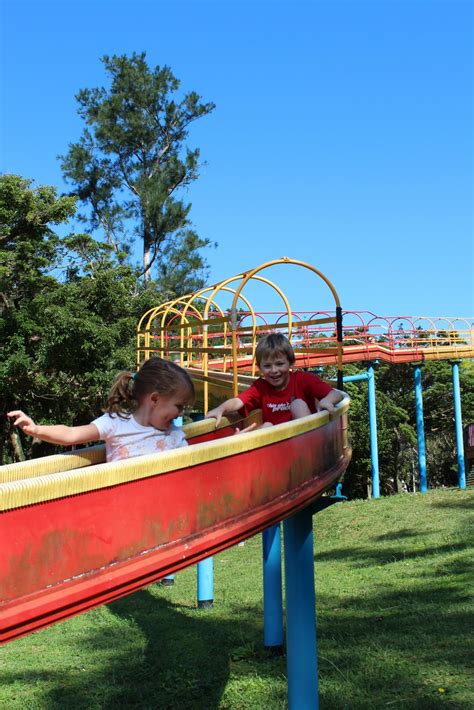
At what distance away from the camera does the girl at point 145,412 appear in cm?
301

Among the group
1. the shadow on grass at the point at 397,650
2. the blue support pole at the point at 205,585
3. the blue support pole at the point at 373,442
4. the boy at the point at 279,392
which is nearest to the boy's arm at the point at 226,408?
the boy at the point at 279,392

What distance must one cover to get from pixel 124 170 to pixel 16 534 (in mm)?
26554

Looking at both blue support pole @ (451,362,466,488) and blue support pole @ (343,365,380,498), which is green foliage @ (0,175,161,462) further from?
blue support pole @ (451,362,466,488)

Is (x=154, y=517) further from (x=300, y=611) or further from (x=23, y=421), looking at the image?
(x=300, y=611)

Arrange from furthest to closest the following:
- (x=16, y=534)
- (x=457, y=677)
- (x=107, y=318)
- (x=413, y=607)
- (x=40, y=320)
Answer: (x=107, y=318)
(x=40, y=320)
(x=413, y=607)
(x=457, y=677)
(x=16, y=534)

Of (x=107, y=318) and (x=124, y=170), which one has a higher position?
(x=124, y=170)

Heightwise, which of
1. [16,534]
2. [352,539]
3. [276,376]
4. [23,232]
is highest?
[23,232]

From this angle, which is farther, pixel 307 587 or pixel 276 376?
pixel 276 376

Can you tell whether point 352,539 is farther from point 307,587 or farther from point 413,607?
point 307,587

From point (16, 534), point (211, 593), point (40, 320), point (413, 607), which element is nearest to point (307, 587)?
point (16, 534)

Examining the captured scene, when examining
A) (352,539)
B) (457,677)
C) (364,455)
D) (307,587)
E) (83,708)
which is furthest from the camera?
(364,455)

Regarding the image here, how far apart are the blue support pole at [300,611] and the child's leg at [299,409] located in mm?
464

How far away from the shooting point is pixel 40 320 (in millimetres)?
17891

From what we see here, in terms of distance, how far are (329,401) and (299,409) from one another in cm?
21
